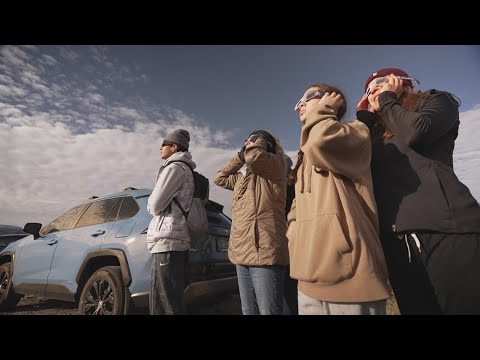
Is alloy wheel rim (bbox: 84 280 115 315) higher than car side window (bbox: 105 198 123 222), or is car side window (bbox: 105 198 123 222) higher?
car side window (bbox: 105 198 123 222)

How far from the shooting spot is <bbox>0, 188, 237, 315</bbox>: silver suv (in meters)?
3.07

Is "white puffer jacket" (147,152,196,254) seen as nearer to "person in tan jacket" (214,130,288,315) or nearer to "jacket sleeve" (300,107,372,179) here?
"person in tan jacket" (214,130,288,315)

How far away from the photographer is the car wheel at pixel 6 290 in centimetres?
479

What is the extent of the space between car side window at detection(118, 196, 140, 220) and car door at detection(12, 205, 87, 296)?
119 cm

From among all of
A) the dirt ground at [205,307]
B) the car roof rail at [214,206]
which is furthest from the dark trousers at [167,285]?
the car roof rail at [214,206]

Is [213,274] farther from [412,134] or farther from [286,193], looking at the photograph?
[412,134]

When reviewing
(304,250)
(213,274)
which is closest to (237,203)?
(213,274)

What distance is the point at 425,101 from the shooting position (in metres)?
1.42

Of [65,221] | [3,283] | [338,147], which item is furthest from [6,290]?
[338,147]

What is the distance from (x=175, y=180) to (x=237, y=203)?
0.66 metres

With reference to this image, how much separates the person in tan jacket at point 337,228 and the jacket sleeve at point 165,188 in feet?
4.58

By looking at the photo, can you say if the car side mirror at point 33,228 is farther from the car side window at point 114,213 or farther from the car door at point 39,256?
the car side window at point 114,213

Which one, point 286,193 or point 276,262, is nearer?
point 276,262

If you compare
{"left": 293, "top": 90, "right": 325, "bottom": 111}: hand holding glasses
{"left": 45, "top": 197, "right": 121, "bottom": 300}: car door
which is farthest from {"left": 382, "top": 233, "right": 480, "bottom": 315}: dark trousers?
{"left": 45, "top": 197, "right": 121, "bottom": 300}: car door
